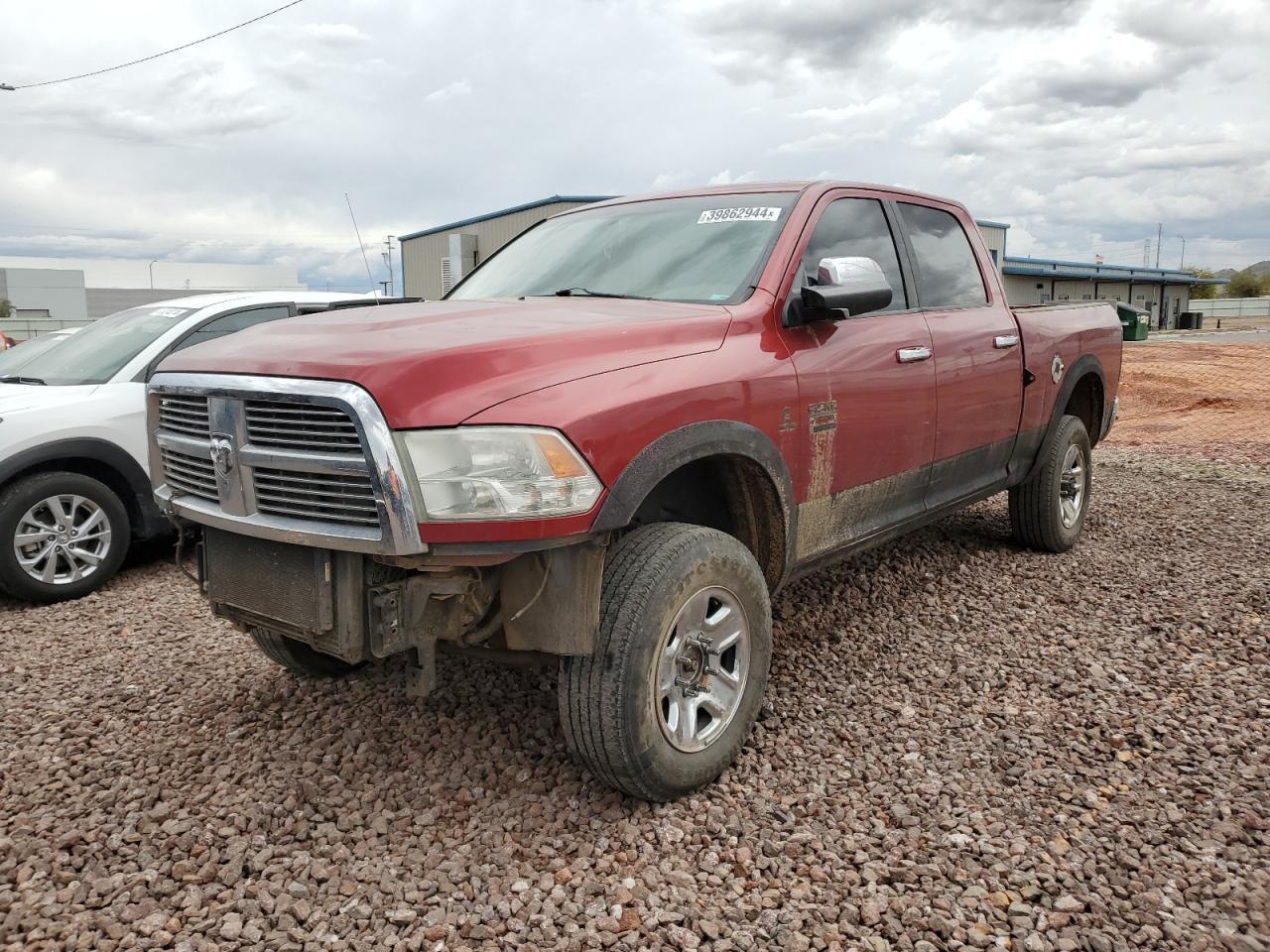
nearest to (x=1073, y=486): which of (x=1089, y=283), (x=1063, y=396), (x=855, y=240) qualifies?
(x=1063, y=396)

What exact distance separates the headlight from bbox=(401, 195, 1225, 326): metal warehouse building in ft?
63.2

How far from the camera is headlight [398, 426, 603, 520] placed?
2.43 metres

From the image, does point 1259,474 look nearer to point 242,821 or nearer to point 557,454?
point 557,454

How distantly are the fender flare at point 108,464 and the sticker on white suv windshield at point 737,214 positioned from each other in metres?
3.36

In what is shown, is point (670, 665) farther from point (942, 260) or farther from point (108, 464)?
point (108, 464)

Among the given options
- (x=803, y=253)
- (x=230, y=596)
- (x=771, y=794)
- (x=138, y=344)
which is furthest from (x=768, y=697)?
(x=138, y=344)

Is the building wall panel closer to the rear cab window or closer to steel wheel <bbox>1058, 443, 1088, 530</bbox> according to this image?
steel wheel <bbox>1058, 443, 1088, 530</bbox>

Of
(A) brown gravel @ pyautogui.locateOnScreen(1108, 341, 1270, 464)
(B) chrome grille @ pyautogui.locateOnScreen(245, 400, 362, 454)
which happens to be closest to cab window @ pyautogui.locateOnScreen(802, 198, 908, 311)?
(B) chrome grille @ pyautogui.locateOnScreen(245, 400, 362, 454)

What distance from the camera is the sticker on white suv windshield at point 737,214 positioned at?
373 cm

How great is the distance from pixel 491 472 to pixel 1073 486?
182 inches

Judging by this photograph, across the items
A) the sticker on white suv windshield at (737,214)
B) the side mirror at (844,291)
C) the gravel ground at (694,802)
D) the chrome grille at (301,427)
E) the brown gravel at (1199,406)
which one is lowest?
the gravel ground at (694,802)

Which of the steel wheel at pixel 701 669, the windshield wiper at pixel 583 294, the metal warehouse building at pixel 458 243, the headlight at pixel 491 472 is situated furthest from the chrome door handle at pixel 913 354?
the metal warehouse building at pixel 458 243

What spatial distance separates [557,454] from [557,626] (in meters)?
0.51

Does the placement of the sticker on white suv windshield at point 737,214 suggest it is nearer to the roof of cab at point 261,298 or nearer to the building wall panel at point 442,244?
the roof of cab at point 261,298
